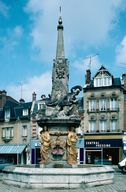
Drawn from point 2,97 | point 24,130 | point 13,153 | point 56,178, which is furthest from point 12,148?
point 56,178

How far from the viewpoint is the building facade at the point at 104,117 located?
2018 inches

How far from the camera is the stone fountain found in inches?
698

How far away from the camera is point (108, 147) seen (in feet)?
169

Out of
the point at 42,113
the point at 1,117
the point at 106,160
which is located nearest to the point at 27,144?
the point at 1,117

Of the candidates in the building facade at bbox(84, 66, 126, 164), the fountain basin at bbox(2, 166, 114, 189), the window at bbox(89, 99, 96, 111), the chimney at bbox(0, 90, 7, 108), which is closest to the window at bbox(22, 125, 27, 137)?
the chimney at bbox(0, 90, 7, 108)

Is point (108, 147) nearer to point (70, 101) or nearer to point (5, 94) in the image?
point (5, 94)

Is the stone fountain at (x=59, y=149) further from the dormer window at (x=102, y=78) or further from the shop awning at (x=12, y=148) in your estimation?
the shop awning at (x=12, y=148)

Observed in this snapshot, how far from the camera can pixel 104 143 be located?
5181 cm

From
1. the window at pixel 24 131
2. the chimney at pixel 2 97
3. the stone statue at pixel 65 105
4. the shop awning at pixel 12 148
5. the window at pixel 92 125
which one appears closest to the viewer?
the stone statue at pixel 65 105

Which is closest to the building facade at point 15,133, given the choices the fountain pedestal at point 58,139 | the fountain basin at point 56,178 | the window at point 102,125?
the window at point 102,125

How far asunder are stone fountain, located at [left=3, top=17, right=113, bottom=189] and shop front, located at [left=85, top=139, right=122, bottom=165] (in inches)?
1175

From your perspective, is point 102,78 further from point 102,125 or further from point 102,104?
point 102,125

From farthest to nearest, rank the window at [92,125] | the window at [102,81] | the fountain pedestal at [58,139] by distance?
1. the window at [92,125]
2. the window at [102,81]
3. the fountain pedestal at [58,139]

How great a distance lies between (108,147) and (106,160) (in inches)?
67.5
